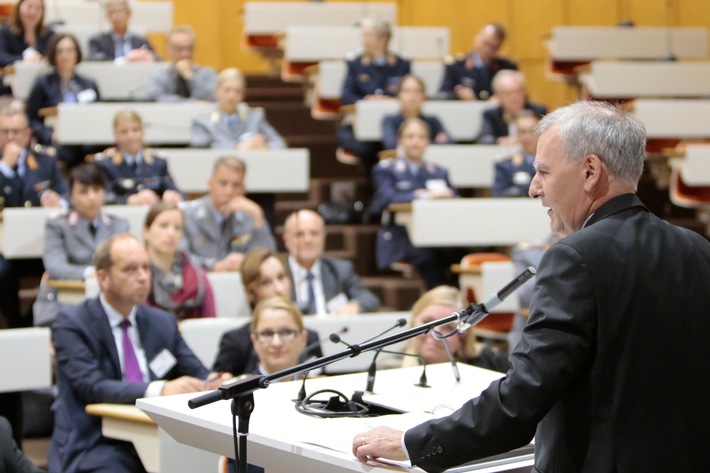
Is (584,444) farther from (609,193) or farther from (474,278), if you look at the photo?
(474,278)

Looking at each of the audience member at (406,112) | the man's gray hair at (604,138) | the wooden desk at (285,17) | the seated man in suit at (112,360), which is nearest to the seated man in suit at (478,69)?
the audience member at (406,112)

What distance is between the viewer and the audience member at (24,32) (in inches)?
303

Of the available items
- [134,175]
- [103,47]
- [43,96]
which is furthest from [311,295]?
[103,47]

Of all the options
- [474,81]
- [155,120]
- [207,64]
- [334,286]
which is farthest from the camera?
[207,64]

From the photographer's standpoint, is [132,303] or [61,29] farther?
[61,29]

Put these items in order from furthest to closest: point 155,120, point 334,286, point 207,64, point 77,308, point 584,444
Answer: point 207,64 < point 155,120 < point 334,286 < point 77,308 < point 584,444

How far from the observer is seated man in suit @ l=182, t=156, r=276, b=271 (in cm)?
548

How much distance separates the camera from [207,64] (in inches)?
397

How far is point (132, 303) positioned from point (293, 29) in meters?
5.10

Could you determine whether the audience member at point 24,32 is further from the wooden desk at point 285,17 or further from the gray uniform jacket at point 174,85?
the wooden desk at point 285,17

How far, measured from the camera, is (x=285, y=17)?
9.28 metres

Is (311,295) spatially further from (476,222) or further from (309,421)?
(309,421)

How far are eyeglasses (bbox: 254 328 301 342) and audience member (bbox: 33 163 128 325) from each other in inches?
70.2

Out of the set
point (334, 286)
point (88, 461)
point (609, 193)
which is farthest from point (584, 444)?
point (334, 286)
